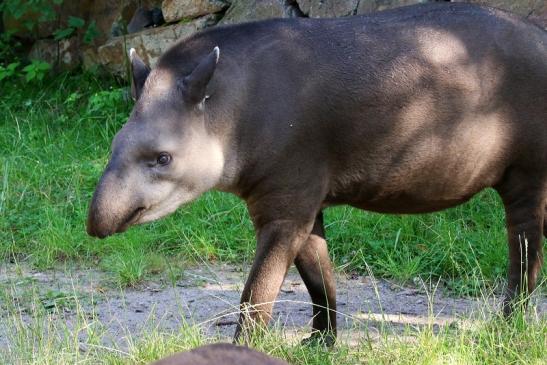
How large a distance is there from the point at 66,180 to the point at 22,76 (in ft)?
8.75

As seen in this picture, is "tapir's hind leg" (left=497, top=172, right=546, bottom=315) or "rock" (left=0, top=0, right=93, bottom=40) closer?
"tapir's hind leg" (left=497, top=172, right=546, bottom=315)

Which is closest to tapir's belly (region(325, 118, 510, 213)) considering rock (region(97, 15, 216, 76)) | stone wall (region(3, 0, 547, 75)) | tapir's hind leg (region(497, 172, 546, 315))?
tapir's hind leg (region(497, 172, 546, 315))

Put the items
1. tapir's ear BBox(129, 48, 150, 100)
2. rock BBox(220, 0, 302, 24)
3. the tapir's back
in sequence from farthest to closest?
rock BBox(220, 0, 302, 24)
tapir's ear BBox(129, 48, 150, 100)
the tapir's back

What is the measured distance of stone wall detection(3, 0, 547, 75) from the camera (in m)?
8.13

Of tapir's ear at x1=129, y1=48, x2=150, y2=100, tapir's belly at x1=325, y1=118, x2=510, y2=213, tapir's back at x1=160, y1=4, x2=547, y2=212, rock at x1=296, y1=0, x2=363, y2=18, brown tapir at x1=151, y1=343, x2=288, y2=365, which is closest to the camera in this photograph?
brown tapir at x1=151, y1=343, x2=288, y2=365

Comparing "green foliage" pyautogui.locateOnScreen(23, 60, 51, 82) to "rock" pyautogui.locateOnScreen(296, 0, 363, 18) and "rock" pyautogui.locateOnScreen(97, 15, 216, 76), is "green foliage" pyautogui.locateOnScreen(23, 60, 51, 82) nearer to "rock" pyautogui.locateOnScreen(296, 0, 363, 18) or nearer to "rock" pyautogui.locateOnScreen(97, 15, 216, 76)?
"rock" pyautogui.locateOnScreen(97, 15, 216, 76)

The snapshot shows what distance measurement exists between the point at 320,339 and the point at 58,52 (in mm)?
6230

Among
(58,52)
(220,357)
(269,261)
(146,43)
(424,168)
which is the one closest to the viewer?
(220,357)

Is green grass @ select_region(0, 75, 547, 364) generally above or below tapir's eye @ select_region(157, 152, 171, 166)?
below

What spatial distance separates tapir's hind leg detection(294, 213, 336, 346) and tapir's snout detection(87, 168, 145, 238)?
3.57 feet

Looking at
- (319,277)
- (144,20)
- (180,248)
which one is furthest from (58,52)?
(319,277)

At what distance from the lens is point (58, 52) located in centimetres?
1041

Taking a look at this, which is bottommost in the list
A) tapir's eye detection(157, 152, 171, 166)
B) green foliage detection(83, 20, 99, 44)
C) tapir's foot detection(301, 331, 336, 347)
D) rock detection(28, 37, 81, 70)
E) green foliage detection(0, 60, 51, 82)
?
rock detection(28, 37, 81, 70)

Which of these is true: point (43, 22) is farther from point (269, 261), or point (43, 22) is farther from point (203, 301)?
point (269, 261)
